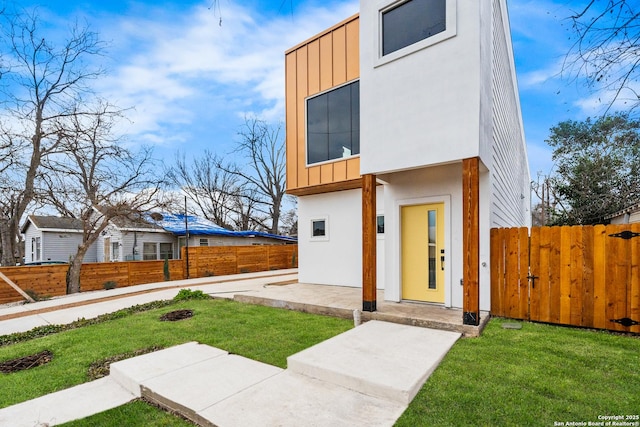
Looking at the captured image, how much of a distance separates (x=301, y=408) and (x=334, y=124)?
692cm

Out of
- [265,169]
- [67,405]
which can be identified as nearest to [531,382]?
[67,405]

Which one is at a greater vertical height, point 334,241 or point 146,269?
point 334,241

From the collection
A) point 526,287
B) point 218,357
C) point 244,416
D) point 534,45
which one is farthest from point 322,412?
point 534,45

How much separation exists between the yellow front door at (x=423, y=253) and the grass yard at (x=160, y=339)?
4.90 feet

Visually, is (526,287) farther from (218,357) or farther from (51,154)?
(51,154)

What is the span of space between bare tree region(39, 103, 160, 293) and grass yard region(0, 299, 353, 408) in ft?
20.7

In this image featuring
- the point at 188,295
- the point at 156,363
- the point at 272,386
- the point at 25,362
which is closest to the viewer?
the point at 272,386

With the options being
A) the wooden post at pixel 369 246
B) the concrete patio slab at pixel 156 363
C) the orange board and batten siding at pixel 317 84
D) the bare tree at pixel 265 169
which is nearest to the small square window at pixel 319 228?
the orange board and batten siding at pixel 317 84

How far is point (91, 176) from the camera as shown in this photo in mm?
11438

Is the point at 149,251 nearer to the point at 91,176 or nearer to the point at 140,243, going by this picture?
the point at 140,243

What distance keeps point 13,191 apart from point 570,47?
47.2 feet

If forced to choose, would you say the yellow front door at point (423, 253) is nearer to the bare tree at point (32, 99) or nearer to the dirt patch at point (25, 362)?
the dirt patch at point (25, 362)

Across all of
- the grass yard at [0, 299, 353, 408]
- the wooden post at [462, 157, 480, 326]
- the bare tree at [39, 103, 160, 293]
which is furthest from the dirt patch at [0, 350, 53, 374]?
the bare tree at [39, 103, 160, 293]

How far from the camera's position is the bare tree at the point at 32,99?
9844 millimetres
